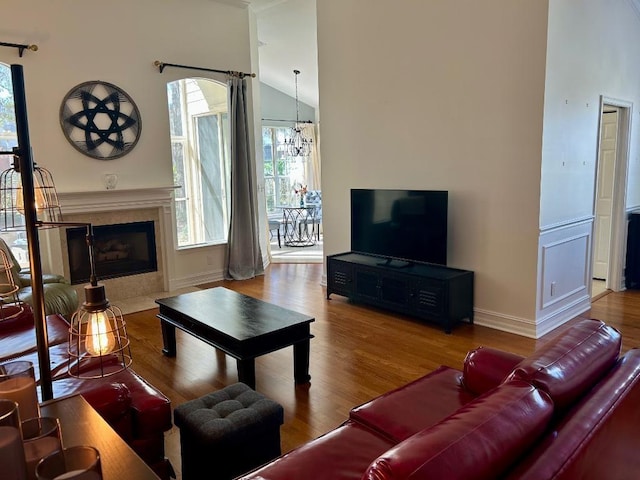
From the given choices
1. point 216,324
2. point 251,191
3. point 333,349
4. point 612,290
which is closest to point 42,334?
point 216,324

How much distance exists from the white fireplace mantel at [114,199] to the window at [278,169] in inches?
199

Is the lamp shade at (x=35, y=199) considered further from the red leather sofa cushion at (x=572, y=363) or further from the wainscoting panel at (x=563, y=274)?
the wainscoting panel at (x=563, y=274)

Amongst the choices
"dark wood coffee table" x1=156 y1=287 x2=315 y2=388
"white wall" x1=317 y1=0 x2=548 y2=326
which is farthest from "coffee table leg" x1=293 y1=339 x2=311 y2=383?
"white wall" x1=317 y1=0 x2=548 y2=326

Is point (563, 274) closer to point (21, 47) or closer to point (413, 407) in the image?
point (413, 407)

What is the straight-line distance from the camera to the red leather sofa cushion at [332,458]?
1.65m

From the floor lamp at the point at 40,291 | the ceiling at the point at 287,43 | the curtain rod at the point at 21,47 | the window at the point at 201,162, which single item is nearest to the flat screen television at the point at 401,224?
the window at the point at 201,162

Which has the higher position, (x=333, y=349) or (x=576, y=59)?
(x=576, y=59)

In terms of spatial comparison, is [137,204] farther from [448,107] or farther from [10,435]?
[10,435]

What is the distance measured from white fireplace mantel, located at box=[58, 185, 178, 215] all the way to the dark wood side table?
3.85 metres

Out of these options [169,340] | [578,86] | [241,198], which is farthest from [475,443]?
[241,198]

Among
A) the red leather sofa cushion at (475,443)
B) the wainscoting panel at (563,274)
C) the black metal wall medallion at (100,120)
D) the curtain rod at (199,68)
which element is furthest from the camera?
the curtain rod at (199,68)

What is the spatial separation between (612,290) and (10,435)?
606cm

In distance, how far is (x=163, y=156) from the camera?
584 cm

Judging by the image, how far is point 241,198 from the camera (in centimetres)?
650
